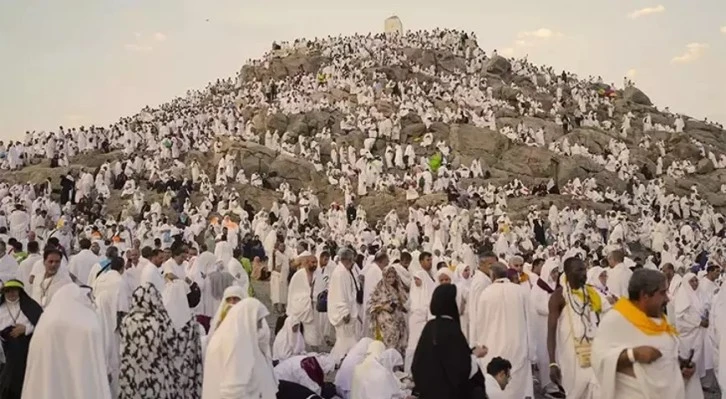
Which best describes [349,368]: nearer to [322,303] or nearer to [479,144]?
[322,303]

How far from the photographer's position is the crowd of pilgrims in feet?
18.1

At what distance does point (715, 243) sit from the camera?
2738cm

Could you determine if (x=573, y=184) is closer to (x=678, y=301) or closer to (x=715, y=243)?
(x=715, y=243)

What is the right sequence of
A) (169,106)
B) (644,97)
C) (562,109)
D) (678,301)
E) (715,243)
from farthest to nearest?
(169,106), (644,97), (562,109), (715,243), (678,301)

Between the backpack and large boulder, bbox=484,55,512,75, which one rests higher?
large boulder, bbox=484,55,512,75

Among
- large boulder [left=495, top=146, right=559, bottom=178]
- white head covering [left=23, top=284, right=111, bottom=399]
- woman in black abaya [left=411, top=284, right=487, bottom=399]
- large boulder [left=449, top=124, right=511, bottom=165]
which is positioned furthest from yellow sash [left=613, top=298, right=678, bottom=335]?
large boulder [left=449, top=124, right=511, bottom=165]

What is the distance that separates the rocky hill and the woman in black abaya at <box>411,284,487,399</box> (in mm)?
26124

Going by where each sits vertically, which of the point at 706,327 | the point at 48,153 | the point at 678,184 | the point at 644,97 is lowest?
the point at 706,327

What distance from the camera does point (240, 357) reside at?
5.43 metres

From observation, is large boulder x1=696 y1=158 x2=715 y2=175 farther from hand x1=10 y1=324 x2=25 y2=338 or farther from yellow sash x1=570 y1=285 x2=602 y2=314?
hand x1=10 y1=324 x2=25 y2=338

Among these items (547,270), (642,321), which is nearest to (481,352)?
(642,321)

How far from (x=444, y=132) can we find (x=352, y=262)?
31538mm

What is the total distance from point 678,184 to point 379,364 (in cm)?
3541

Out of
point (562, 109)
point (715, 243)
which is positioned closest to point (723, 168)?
point (562, 109)
